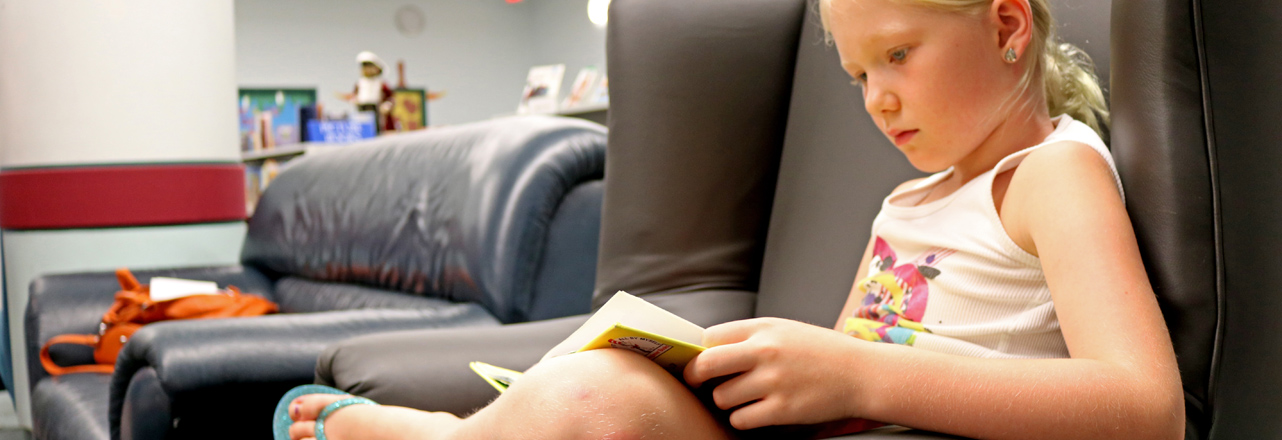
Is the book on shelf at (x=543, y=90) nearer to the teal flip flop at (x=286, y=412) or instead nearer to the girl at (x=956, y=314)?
the teal flip flop at (x=286, y=412)

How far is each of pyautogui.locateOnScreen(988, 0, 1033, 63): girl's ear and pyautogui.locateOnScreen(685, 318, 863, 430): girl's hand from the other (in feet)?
1.12

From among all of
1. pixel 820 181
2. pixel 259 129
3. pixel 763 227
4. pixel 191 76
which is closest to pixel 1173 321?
pixel 820 181

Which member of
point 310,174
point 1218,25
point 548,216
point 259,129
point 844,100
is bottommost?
point 259,129

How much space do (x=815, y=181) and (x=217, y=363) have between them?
90 centimetres

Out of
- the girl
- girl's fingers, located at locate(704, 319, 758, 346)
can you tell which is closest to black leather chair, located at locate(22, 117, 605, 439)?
the girl

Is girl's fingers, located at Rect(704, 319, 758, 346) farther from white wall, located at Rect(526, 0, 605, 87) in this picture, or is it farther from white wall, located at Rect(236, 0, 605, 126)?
white wall, located at Rect(236, 0, 605, 126)

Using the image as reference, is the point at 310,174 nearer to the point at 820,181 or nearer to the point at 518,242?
the point at 518,242

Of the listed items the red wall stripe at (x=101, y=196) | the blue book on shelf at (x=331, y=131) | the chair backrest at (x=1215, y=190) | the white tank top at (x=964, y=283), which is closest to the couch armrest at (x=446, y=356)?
the white tank top at (x=964, y=283)

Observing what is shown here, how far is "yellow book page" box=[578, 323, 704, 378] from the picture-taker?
0.57 m

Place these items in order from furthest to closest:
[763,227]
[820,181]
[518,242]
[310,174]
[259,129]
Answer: [259,129] → [310,174] → [518,242] → [763,227] → [820,181]

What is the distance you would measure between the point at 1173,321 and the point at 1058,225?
11 centimetres

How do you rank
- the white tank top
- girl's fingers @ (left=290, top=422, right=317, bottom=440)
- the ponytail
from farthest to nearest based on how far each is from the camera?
girl's fingers @ (left=290, top=422, right=317, bottom=440), the ponytail, the white tank top

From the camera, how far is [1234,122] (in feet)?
2.15

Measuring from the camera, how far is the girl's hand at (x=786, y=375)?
59 cm
